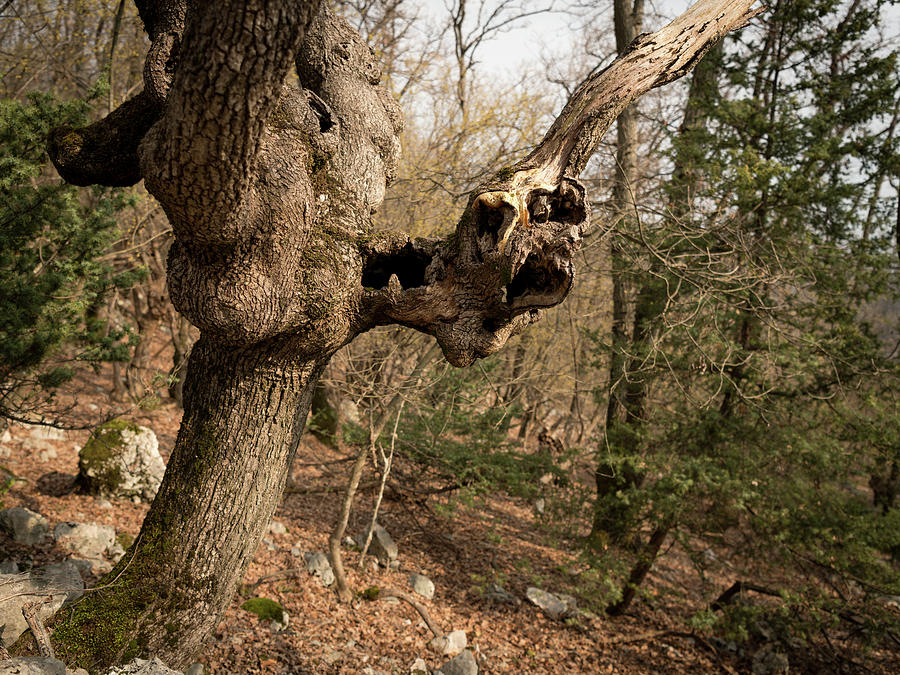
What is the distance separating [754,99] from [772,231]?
5.59 feet

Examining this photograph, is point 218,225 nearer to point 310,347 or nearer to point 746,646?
point 310,347

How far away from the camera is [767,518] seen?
18.4 ft

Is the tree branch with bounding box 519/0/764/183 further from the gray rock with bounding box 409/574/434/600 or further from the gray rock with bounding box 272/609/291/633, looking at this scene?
the gray rock with bounding box 409/574/434/600

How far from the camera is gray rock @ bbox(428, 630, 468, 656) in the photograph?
518 centimetres

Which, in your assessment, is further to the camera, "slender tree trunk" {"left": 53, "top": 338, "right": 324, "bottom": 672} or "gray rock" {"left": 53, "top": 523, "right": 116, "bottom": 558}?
"gray rock" {"left": 53, "top": 523, "right": 116, "bottom": 558}

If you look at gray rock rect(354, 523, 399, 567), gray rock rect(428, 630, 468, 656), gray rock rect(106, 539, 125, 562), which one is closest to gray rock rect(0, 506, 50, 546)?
gray rock rect(106, 539, 125, 562)

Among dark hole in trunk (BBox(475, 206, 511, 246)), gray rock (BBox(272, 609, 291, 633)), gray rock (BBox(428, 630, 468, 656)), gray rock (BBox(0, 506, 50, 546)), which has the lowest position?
gray rock (BBox(428, 630, 468, 656))

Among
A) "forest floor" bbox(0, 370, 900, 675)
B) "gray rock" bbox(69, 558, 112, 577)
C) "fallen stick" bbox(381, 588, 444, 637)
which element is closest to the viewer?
"gray rock" bbox(69, 558, 112, 577)

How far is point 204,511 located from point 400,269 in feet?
5.48

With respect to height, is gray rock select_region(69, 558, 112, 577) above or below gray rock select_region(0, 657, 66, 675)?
below

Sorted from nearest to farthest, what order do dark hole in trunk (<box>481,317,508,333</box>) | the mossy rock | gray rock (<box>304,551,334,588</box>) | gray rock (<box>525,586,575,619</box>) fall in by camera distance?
dark hole in trunk (<box>481,317,508,333</box>) < the mossy rock < gray rock (<box>304,551,334,588</box>) < gray rock (<box>525,586,575,619</box>)

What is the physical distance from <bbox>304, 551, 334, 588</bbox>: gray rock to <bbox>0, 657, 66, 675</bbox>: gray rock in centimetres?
355

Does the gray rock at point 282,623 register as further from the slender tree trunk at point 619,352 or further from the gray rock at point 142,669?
the slender tree trunk at point 619,352

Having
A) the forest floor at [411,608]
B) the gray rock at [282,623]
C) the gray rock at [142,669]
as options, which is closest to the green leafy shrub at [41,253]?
the forest floor at [411,608]
